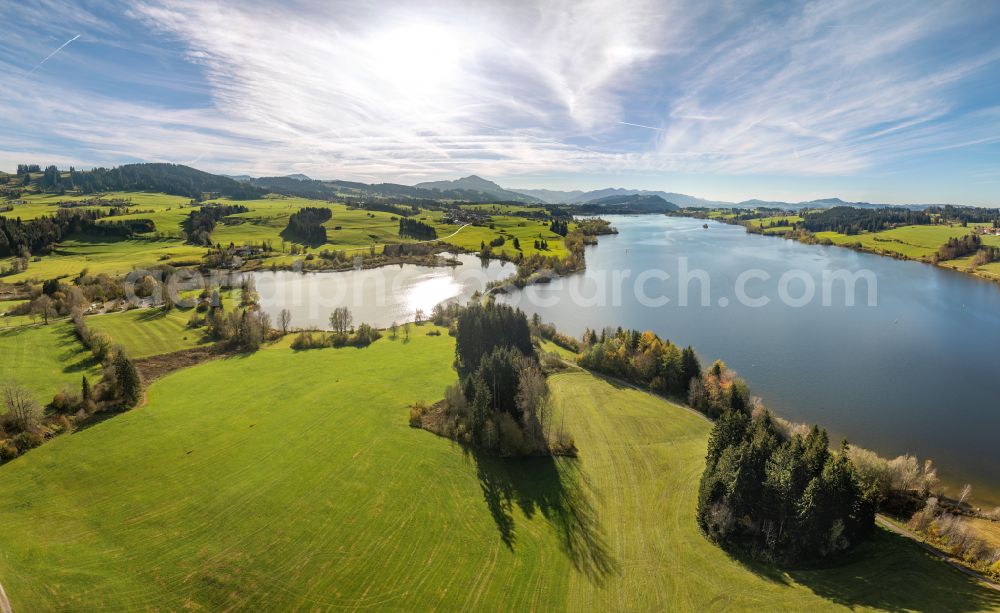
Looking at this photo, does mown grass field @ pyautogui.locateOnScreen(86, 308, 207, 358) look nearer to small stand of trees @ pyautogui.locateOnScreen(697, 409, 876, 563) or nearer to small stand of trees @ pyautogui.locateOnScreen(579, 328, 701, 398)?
small stand of trees @ pyautogui.locateOnScreen(579, 328, 701, 398)

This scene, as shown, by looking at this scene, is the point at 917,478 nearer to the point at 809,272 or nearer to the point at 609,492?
the point at 609,492

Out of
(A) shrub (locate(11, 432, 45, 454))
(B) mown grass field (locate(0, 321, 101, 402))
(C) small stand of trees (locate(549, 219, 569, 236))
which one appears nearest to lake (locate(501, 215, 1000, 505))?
(C) small stand of trees (locate(549, 219, 569, 236))

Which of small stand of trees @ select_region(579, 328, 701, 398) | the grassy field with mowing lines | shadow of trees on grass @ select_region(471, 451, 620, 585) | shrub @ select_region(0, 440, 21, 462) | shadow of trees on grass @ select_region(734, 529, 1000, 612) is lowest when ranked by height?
shadow of trees on grass @ select_region(471, 451, 620, 585)

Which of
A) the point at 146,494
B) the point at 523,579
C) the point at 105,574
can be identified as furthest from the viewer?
the point at 146,494

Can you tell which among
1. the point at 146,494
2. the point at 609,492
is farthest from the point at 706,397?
the point at 146,494

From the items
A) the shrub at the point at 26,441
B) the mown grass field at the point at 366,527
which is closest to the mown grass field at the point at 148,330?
the mown grass field at the point at 366,527
